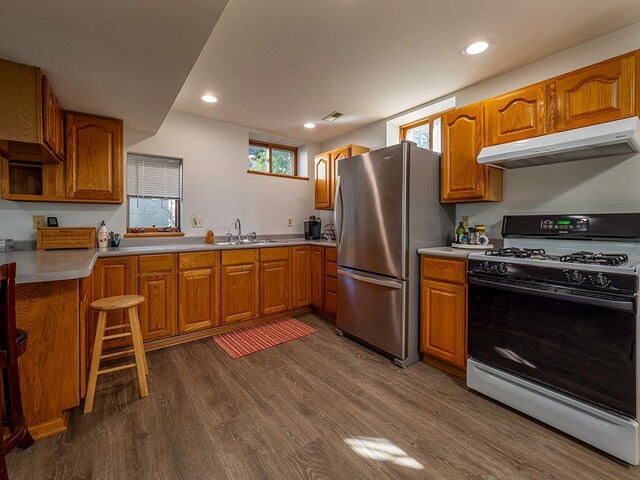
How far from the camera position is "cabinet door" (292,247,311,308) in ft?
11.8

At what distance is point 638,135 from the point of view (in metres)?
1.63

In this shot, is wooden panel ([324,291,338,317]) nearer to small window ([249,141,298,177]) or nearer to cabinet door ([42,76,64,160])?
small window ([249,141,298,177])

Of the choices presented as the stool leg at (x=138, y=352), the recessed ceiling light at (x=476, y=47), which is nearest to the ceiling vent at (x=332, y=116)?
the recessed ceiling light at (x=476, y=47)

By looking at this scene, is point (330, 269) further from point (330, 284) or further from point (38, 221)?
point (38, 221)

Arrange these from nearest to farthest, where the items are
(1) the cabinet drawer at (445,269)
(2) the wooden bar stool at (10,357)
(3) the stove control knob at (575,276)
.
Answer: (2) the wooden bar stool at (10,357), (3) the stove control knob at (575,276), (1) the cabinet drawer at (445,269)

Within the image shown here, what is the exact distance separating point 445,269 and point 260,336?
1.92 m

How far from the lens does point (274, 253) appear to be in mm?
3391

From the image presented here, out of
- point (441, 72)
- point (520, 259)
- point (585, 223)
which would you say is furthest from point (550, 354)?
point (441, 72)

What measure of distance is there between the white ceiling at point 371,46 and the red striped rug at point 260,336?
8.00ft

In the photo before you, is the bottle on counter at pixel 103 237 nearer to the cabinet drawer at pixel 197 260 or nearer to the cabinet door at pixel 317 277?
the cabinet drawer at pixel 197 260

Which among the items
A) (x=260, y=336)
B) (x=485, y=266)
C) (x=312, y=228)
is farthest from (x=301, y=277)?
(x=485, y=266)

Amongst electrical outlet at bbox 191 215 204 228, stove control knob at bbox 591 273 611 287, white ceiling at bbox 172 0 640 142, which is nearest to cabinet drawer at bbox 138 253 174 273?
electrical outlet at bbox 191 215 204 228

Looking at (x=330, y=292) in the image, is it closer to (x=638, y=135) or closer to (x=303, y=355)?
(x=303, y=355)

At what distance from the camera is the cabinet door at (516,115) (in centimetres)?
202
